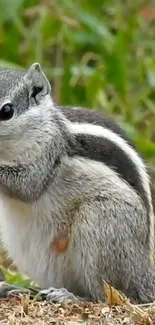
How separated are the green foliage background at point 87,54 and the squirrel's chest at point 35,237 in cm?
266

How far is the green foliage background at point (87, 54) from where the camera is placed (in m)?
9.27

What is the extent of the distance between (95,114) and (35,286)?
1.01 meters

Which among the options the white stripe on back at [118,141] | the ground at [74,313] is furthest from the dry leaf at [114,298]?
the white stripe on back at [118,141]

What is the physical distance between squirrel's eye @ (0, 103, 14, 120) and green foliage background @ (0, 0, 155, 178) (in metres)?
2.81

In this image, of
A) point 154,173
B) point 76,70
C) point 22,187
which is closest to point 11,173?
point 22,187

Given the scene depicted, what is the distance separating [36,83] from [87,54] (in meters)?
3.73

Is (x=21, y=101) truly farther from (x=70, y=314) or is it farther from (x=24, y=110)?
(x=70, y=314)

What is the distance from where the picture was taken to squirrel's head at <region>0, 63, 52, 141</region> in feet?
19.5

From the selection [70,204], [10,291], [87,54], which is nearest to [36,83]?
[70,204]

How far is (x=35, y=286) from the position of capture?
6379 millimetres

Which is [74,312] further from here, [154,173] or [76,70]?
[76,70]

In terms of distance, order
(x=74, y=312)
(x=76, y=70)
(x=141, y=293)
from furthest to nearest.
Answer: (x=76, y=70) → (x=141, y=293) → (x=74, y=312)

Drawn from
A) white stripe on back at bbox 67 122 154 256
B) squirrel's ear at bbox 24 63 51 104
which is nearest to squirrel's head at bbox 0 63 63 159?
squirrel's ear at bbox 24 63 51 104

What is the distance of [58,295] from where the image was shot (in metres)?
5.82
